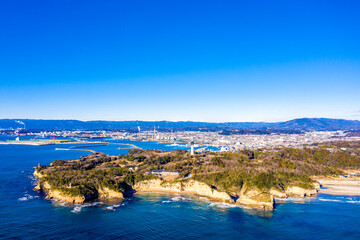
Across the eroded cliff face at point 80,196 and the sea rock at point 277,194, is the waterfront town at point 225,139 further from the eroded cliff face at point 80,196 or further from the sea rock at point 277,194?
the eroded cliff face at point 80,196

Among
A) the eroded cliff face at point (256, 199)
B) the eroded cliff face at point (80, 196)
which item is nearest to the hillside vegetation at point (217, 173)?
the eroded cliff face at point (80, 196)

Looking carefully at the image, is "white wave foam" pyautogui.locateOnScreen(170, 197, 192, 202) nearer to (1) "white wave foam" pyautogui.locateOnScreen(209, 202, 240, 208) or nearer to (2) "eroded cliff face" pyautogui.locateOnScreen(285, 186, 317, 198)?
(1) "white wave foam" pyautogui.locateOnScreen(209, 202, 240, 208)

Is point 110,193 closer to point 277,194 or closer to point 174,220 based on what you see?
point 174,220

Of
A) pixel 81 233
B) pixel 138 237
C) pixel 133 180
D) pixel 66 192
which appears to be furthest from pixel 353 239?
pixel 66 192

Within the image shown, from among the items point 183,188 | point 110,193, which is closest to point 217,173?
point 183,188

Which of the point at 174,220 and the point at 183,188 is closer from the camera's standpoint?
the point at 174,220

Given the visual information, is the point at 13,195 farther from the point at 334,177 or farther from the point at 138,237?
the point at 334,177
